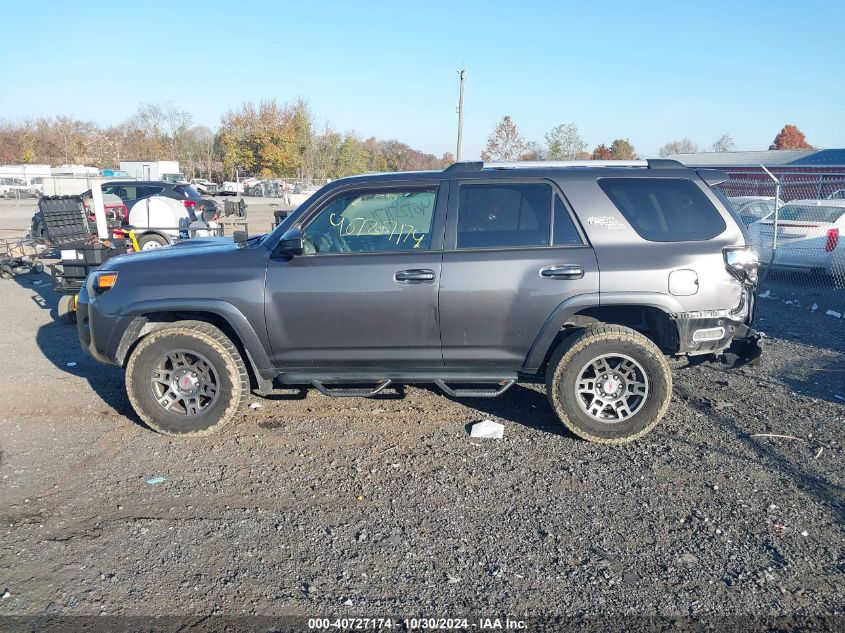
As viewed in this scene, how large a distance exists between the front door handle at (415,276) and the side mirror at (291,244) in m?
0.72

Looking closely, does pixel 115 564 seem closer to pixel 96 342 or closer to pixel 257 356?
pixel 257 356

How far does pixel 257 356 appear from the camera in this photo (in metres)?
4.91

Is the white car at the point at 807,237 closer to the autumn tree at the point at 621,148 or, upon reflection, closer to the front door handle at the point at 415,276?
the front door handle at the point at 415,276

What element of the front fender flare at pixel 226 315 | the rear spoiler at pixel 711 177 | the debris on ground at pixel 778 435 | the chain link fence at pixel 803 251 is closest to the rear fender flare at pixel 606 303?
the rear spoiler at pixel 711 177

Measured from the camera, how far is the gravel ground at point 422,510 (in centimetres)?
311

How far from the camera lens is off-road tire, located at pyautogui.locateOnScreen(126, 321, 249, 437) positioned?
4883 millimetres

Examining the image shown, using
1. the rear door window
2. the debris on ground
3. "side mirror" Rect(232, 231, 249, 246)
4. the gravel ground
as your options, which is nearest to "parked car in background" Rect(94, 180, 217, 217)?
the gravel ground

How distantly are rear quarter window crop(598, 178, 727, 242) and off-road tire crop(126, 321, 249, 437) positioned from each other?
304cm

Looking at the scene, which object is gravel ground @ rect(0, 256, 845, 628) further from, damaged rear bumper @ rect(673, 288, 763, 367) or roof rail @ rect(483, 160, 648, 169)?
roof rail @ rect(483, 160, 648, 169)

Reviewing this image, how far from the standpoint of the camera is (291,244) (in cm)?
472

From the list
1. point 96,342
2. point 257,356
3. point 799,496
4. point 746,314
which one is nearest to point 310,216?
point 257,356

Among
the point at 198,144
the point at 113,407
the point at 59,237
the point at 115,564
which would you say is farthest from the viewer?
the point at 198,144

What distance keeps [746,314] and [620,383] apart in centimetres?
108

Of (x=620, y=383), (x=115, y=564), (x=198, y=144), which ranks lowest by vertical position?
(x=115, y=564)
